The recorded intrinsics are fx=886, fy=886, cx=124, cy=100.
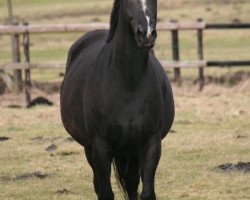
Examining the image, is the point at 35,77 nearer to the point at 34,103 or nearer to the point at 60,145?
the point at 34,103

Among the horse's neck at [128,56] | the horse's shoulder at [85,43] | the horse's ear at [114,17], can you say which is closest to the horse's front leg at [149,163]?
the horse's neck at [128,56]

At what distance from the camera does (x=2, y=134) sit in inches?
539

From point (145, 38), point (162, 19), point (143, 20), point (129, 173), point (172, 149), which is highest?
point (143, 20)

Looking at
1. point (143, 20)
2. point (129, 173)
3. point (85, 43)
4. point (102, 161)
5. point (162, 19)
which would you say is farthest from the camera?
point (162, 19)

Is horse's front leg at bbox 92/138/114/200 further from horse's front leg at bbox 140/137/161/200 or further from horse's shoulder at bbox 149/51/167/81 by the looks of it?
horse's shoulder at bbox 149/51/167/81

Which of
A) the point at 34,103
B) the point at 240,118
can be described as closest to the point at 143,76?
the point at 240,118

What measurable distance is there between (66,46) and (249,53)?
7234 mm

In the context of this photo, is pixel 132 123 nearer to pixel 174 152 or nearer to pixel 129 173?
pixel 129 173

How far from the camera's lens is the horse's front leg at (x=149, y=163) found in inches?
277

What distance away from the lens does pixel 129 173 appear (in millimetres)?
7957

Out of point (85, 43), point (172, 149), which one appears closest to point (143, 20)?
point (85, 43)

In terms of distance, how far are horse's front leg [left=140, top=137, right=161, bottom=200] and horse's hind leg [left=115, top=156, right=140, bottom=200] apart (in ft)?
2.31

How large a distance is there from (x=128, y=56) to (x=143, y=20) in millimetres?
644

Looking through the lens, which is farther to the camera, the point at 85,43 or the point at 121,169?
the point at 85,43
